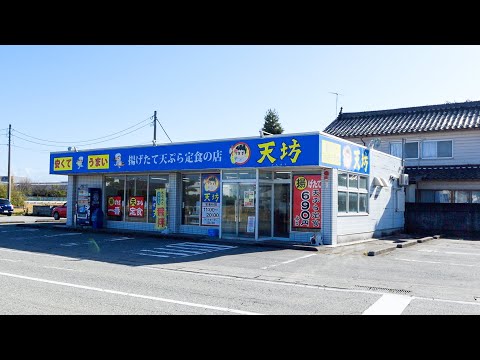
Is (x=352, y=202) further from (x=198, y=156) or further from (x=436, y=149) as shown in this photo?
(x=436, y=149)

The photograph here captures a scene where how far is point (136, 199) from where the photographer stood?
65.9 feet

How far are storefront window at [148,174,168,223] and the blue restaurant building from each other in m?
0.05

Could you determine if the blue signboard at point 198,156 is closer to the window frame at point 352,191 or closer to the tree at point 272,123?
the window frame at point 352,191

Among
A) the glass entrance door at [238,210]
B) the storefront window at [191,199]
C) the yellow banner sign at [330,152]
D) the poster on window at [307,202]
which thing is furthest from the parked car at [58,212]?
the yellow banner sign at [330,152]

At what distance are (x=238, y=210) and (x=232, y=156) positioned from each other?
2.13m

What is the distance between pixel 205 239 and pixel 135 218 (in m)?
5.39

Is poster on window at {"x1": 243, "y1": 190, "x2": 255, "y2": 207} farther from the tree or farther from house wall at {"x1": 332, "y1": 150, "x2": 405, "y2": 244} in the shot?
the tree

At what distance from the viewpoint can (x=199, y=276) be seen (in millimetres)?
9180

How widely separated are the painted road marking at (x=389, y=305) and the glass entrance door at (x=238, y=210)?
9185 millimetres

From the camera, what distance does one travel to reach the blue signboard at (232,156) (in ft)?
Answer: 48.1

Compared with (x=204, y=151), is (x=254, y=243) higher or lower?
lower

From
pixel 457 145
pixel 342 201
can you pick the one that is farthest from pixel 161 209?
pixel 457 145
